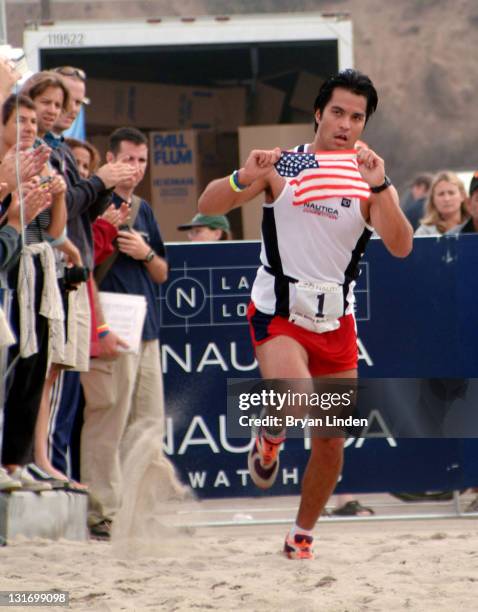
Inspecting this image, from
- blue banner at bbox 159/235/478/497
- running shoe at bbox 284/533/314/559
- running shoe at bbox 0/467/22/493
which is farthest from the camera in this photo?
blue banner at bbox 159/235/478/497

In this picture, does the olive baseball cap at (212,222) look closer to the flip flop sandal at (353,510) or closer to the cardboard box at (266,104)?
the flip flop sandal at (353,510)

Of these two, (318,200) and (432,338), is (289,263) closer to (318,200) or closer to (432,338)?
(318,200)

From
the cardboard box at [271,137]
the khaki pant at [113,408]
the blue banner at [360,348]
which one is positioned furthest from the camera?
the cardboard box at [271,137]

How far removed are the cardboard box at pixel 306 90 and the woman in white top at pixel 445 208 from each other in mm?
3840

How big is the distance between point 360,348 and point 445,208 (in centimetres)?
197

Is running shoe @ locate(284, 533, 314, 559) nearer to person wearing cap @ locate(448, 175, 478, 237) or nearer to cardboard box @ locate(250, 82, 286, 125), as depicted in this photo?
person wearing cap @ locate(448, 175, 478, 237)

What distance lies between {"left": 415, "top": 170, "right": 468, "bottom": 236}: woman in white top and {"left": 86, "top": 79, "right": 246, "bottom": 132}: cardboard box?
16.5ft

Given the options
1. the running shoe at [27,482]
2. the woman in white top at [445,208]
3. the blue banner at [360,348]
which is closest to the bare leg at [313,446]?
the running shoe at [27,482]

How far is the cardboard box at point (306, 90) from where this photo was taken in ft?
45.4

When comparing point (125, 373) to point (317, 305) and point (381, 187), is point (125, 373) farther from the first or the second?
point (381, 187)

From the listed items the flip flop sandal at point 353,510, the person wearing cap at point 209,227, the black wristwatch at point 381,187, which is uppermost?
the person wearing cap at point 209,227

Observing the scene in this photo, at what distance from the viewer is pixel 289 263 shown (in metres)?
6.21

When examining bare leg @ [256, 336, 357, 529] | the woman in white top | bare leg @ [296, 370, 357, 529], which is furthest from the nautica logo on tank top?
the woman in white top

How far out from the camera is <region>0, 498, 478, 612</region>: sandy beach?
5.32 metres
